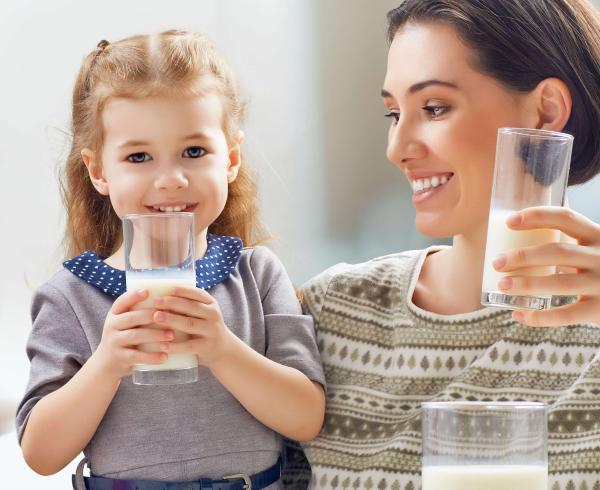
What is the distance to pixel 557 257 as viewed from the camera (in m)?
1.44

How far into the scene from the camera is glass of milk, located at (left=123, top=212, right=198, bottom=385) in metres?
1.52

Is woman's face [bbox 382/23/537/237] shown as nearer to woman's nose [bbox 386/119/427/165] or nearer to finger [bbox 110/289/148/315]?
woman's nose [bbox 386/119/427/165]

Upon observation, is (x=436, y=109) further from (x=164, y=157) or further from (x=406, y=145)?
(x=164, y=157)

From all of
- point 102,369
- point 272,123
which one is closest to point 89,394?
point 102,369

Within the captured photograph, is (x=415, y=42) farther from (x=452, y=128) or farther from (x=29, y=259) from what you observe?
(x=29, y=259)

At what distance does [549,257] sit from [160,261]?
1.85 ft

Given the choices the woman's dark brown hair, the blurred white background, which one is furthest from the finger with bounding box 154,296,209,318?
the blurred white background

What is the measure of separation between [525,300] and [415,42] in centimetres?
58

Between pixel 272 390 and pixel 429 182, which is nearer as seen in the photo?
pixel 272 390

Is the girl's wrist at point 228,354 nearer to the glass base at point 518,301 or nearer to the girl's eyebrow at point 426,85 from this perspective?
the glass base at point 518,301

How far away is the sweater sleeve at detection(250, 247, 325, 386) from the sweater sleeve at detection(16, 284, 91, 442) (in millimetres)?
329

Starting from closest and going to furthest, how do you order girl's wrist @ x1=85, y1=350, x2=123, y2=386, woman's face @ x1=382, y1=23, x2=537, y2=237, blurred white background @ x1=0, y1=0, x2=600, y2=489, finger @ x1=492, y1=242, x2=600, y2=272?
finger @ x1=492, y1=242, x2=600, y2=272 → girl's wrist @ x1=85, y1=350, x2=123, y2=386 → woman's face @ x1=382, y1=23, x2=537, y2=237 → blurred white background @ x1=0, y1=0, x2=600, y2=489

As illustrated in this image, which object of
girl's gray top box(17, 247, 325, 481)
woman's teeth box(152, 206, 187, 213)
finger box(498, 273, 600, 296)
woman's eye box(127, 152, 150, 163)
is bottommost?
girl's gray top box(17, 247, 325, 481)

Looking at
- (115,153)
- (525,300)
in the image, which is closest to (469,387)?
(525,300)
